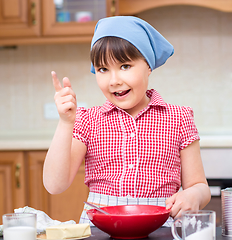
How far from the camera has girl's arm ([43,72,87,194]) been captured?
0.85 metres

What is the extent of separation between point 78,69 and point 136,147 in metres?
1.63

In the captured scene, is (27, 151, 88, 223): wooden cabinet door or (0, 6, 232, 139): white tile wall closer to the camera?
(27, 151, 88, 223): wooden cabinet door

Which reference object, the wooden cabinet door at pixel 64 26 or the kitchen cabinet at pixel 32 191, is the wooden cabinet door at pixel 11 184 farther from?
the wooden cabinet door at pixel 64 26

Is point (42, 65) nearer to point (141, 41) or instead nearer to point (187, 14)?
point (187, 14)

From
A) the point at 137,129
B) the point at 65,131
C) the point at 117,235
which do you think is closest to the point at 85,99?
the point at 137,129

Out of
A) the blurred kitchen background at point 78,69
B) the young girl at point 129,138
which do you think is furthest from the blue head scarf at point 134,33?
the blurred kitchen background at point 78,69

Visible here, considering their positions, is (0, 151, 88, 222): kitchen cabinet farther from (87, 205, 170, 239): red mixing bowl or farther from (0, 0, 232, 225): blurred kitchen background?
(87, 205, 170, 239): red mixing bowl

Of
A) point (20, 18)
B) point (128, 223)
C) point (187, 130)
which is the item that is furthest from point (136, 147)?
point (20, 18)

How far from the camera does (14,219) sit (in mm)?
651

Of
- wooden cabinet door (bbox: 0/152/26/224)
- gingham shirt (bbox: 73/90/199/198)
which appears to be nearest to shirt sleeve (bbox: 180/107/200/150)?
gingham shirt (bbox: 73/90/199/198)

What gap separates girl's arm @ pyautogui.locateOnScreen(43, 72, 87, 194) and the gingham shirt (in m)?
0.11

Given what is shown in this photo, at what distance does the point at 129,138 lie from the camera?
3.50 feet

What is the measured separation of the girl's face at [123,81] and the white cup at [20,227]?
44cm

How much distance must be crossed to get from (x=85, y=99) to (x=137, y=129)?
5.11 ft
